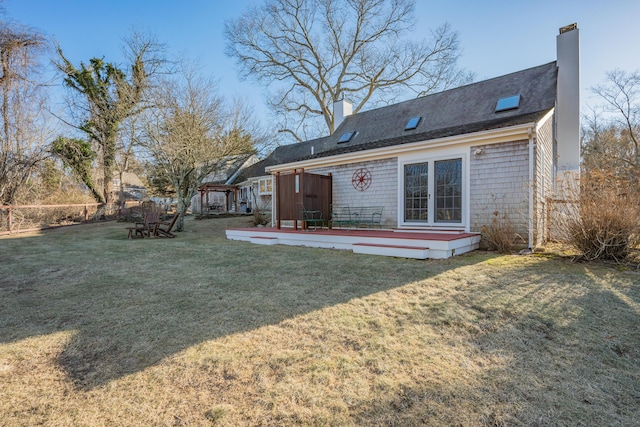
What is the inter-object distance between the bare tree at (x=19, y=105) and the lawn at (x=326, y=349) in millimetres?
11888

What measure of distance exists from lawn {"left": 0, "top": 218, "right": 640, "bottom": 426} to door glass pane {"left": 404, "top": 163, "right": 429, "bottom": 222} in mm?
3484

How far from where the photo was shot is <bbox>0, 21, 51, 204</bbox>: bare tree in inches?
503

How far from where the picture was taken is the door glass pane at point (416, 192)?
27.3 feet

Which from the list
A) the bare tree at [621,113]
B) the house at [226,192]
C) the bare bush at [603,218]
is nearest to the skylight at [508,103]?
the bare bush at [603,218]

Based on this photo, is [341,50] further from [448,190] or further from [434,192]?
[448,190]

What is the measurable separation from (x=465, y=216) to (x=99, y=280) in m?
7.74

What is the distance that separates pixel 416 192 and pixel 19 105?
1685 centimetres

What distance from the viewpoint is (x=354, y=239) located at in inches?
303

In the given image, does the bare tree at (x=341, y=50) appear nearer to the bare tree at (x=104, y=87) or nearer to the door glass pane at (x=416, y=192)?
the bare tree at (x=104, y=87)

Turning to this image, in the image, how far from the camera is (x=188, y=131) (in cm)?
1204

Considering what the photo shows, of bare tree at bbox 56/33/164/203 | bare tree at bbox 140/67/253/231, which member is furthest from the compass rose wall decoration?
bare tree at bbox 56/33/164/203

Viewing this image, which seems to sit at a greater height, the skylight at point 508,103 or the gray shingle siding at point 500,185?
the skylight at point 508,103

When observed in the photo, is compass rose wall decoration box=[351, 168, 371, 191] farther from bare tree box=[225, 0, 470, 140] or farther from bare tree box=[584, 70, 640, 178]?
bare tree box=[584, 70, 640, 178]

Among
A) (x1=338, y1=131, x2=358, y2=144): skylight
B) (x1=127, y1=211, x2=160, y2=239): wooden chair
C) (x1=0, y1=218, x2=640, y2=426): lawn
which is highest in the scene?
(x1=338, y1=131, x2=358, y2=144): skylight
